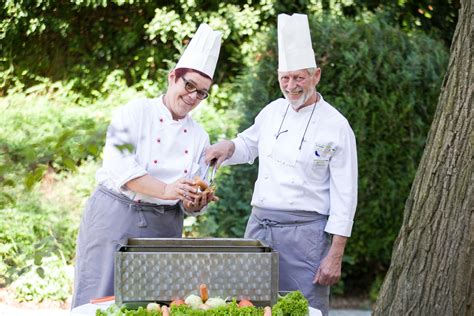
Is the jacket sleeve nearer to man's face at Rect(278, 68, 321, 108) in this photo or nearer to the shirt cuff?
the shirt cuff

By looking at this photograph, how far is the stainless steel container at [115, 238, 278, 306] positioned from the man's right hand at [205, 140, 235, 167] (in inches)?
34.5

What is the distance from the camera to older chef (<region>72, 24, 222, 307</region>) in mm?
3512

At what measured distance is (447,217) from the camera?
4.07 m

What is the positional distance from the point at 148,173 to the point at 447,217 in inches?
55.7

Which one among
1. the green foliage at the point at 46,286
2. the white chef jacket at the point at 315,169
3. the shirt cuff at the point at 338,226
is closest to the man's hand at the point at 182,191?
the white chef jacket at the point at 315,169

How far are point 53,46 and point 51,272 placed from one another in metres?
3.82

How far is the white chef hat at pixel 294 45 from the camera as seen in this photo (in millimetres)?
3688

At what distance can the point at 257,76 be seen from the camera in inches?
256

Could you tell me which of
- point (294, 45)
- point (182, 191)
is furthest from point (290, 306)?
point (294, 45)

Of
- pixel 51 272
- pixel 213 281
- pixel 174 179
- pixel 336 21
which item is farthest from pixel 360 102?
pixel 213 281

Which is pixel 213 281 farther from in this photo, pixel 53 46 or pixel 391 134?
pixel 53 46

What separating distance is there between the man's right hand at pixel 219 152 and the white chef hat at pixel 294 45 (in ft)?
1.26

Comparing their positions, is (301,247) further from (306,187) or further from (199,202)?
(199,202)

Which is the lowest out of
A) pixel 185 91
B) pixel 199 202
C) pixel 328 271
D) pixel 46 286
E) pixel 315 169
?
pixel 46 286
